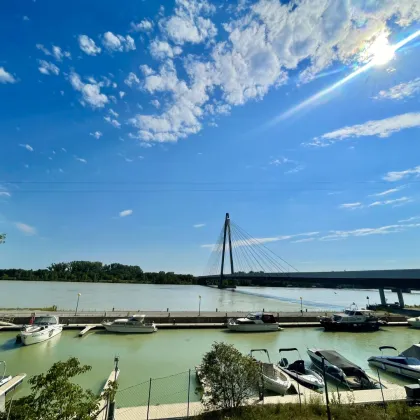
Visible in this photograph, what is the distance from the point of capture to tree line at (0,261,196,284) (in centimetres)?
14788

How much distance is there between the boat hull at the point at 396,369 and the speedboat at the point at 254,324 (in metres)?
11.5

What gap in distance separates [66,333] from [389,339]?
2988cm

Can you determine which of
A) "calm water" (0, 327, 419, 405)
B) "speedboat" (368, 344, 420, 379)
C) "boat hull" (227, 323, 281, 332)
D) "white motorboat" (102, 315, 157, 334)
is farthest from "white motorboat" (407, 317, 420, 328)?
"white motorboat" (102, 315, 157, 334)

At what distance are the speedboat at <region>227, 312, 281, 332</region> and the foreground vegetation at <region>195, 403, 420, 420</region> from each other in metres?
18.6

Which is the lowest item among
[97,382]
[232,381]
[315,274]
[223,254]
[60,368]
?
[97,382]

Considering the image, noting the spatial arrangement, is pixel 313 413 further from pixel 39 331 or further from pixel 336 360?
pixel 39 331

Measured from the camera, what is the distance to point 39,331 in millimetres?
22562

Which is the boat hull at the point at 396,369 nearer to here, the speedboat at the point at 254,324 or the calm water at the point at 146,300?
the speedboat at the point at 254,324

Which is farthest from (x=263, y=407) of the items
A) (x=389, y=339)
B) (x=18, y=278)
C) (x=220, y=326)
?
(x=18, y=278)

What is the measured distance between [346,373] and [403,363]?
4.20 meters

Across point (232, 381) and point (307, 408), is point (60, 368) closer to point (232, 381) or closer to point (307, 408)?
point (232, 381)

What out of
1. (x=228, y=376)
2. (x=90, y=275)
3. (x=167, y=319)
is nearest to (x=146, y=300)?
(x=167, y=319)

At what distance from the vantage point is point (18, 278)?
479 feet

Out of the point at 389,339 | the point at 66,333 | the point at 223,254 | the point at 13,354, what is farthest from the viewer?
the point at 223,254
